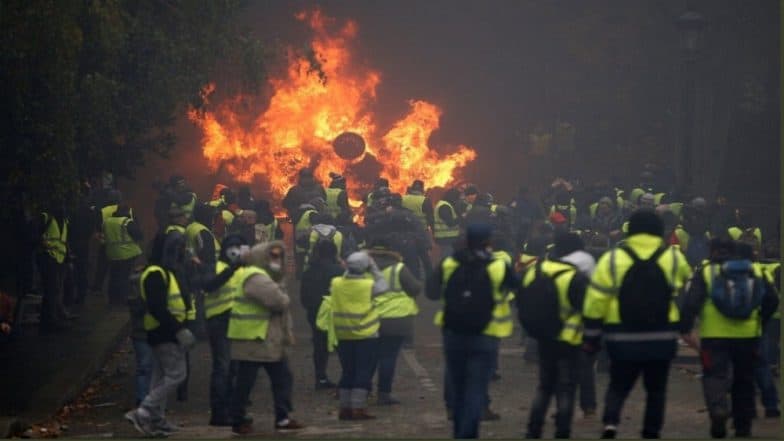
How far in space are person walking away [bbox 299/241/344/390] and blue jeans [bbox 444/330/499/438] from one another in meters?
4.03

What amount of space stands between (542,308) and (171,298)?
10.6 ft

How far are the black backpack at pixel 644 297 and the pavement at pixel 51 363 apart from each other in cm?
538

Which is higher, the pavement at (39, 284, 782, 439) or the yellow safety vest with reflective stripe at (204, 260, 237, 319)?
the yellow safety vest with reflective stripe at (204, 260, 237, 319)

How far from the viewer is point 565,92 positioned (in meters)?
36.8

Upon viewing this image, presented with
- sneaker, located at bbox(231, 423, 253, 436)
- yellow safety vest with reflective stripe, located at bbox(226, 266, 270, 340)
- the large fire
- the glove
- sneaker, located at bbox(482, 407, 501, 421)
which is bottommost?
sneaker, located at bbox(231, 423, 253, 436)

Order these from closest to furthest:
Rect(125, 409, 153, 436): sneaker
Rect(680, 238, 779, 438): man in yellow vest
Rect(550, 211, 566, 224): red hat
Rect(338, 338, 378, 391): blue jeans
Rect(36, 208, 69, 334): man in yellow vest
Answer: Rect(680, 238, 779, 438): man in yellow vest → Rect(125, 409, 153, 436): sneaker → Rect(338, 338, 378, 391): blue jeans → Rect(36, 208, 69, 334): man in yellow vest → Rect(550, 211, 566, 224): red hat

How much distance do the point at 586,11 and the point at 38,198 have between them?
71.4 feet

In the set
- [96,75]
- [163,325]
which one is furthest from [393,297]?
[96,75]

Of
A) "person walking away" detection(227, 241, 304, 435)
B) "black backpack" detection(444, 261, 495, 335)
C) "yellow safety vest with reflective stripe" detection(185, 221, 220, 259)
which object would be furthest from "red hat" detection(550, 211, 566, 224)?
"black backpack" detection(444, 261, 495, 335)

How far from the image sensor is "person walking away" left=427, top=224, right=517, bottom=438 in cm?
1139

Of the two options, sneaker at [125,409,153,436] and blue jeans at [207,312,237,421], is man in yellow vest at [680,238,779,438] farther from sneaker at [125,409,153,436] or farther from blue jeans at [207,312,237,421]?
sneaker at [125,409,153,436]

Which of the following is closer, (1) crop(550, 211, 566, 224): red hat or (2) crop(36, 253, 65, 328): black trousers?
(2) crop(36, 253, 65, 328): black trousers

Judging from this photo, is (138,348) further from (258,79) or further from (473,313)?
(258,79)

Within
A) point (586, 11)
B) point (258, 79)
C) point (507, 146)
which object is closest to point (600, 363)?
point (258, 79)
